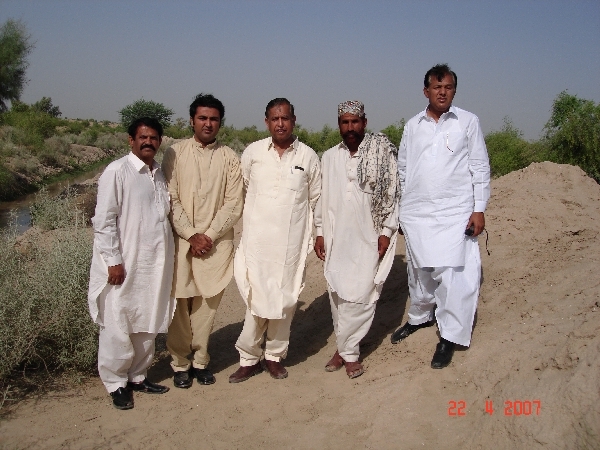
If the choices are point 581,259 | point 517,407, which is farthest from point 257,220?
point 581,259

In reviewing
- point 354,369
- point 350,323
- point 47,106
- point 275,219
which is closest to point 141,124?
point 275,219

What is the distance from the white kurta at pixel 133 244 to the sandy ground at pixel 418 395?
64 centimetres

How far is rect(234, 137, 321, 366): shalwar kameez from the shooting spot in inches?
142

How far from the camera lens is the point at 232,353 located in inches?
180

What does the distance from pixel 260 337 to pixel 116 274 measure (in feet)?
→ 3.72

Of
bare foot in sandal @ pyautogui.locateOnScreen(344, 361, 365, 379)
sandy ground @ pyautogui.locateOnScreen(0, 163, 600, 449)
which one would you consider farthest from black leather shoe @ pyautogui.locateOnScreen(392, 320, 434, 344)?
bare foot in sandal @ pyautogui.locateOnScreen(344, 361, 365, 379)

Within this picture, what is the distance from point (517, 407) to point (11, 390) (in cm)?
314

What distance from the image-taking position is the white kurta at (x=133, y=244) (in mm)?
3215

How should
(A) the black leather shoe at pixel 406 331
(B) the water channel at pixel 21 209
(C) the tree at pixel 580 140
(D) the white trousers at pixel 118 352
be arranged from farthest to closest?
(B) the water channel at pixel 21 209, (C) the tree at pixel 580 140, (A) the black leather shoe at pixel 406 331, (D) the white trousers at pixel 118 352

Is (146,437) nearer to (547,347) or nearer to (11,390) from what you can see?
(11,390)

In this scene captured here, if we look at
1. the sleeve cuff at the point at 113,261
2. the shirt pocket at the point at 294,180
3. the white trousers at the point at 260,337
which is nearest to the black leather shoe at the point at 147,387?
the white trousers at the point at 260,337

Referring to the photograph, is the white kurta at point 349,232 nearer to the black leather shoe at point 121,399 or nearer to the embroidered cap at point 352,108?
the embroidered cap at point 352,108

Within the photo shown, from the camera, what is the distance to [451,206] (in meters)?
3.55

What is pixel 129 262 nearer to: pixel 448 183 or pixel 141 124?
pixel 141 124
